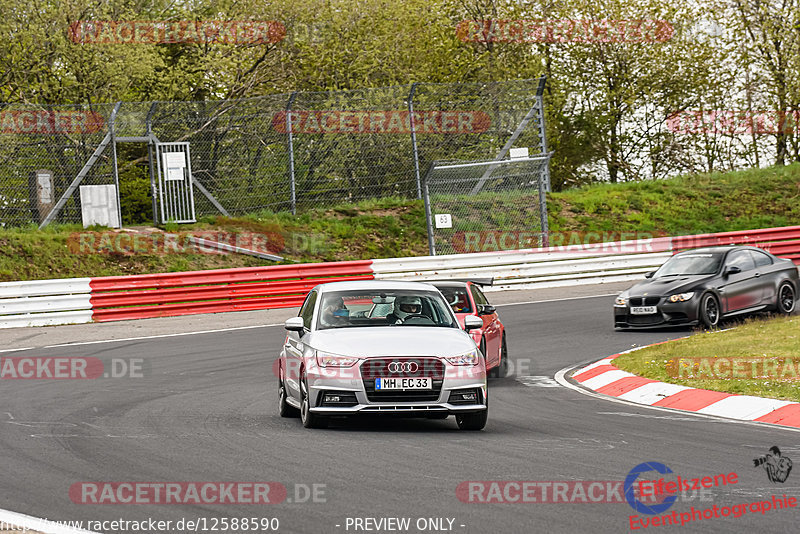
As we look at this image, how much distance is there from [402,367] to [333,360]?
0.61 meters

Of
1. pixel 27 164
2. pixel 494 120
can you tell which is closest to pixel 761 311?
pixel 494 120

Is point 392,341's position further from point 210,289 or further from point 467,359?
point 210,289

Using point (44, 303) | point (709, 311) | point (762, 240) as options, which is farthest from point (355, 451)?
point (762, 240)

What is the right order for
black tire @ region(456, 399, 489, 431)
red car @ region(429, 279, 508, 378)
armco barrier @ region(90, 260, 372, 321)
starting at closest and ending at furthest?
black tire @ region(456, 399, 489, 431) < red car @ region(429, 279, 508, 378) < armco barrier @ region(90, 260, 372, 321)

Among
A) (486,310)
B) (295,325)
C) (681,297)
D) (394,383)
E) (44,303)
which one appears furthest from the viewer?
(44,303)

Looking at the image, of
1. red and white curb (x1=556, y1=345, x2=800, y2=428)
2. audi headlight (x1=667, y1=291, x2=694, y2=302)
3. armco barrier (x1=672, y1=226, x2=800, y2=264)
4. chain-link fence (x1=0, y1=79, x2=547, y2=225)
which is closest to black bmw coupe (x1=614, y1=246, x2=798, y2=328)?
audi headlight (x1=667, y1=291, x2=694, y2=302)

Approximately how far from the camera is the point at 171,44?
36750mm

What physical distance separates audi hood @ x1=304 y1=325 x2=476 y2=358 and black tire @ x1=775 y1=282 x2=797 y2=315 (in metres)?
10.2

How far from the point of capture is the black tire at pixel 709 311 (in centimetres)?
1741

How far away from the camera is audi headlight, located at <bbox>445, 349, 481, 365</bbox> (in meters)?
9.47

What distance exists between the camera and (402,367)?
30.6ft

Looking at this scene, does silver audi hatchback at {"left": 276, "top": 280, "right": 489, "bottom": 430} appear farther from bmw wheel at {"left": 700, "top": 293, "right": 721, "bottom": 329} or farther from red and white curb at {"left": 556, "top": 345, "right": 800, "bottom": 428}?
bmw wheel at {"left": 700, "top": 293, "right": 721, "bottom": 329}

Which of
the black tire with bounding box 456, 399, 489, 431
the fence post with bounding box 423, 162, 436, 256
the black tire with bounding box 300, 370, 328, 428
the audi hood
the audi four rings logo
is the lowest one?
the black tire with bounding box 456, 399, 489, 431

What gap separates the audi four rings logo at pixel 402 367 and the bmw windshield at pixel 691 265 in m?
10.1
